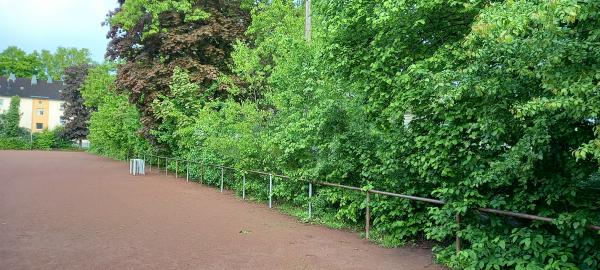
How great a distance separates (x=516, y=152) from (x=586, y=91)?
99 cm

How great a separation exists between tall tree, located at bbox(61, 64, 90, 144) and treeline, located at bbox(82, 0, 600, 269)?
53915 millimetres

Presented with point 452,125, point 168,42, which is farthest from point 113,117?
point 452,125

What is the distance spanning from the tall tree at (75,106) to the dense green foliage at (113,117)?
73.2ft

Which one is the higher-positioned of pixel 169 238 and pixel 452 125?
pixel 452 125

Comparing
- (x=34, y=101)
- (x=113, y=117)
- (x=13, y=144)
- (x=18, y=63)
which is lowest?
(x=13, y=144)

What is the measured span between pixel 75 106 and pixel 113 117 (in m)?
33.4

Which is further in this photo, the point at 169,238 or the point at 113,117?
the point at 113,117

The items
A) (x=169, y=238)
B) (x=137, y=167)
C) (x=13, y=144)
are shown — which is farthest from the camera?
(x=13, y=144)

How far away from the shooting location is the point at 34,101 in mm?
82250

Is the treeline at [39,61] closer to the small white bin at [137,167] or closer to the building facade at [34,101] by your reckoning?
the building facade at [34,101]

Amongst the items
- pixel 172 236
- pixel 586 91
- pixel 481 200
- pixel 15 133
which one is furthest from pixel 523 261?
pixel 15 133

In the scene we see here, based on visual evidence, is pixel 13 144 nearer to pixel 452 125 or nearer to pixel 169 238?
pixel 169 238

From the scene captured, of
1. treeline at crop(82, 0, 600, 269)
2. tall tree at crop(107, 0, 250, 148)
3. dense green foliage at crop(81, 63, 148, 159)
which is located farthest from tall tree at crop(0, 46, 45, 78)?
treeline at crop(82, 0, 600, 269)

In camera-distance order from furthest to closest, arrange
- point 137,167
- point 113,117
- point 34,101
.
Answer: point 34,101, point 113,117, point 137,167
